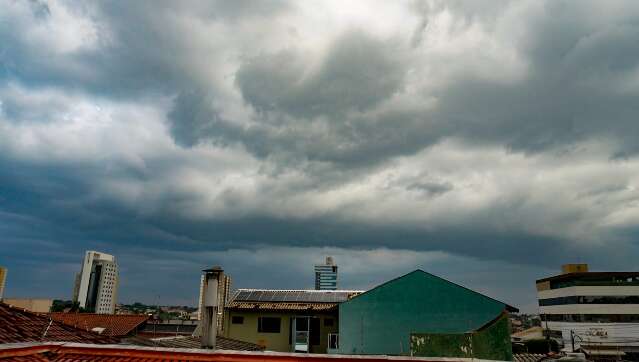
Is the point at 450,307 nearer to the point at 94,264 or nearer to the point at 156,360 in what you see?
the point at 156,360

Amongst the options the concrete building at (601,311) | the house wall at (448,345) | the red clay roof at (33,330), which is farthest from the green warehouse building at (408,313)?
the concrete building at (601,311)

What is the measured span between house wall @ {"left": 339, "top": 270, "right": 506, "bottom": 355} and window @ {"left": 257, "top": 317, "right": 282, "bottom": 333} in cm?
697

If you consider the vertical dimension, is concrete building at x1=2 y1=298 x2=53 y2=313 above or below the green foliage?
above

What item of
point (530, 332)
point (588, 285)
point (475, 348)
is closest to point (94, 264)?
point (530, 332)

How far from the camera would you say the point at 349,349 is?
2917cm

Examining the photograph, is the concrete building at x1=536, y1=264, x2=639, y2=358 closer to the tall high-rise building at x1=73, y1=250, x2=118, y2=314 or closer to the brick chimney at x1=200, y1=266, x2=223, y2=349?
the brick chimney at x1=200, y1=266, x2=223, y2=349

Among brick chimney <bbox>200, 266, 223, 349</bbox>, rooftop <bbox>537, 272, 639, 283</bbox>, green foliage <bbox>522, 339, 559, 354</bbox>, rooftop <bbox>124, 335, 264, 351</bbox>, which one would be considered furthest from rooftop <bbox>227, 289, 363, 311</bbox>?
rooftop <bbox>537, 272, 639, 283</bbox>

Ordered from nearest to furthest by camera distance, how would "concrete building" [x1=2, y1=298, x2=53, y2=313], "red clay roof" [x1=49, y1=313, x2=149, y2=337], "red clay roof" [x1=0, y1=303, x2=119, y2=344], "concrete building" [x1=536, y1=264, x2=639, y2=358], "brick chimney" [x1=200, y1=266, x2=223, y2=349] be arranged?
"brick chimney" [x1=200, y1=266, x2=223, y2=349] → "red clay roof" [x1=0, y1=303, x2=119, y2=344] → "red clay roof" [x1=49, y1=313, x2=149, y2=337] → "concrete building" [x1=536, y1=264, x2=639, y2=358] → "concrete building" [x1=2, y1=298, x2=53, y2=313]

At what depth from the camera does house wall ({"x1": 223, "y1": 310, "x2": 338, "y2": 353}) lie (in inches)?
1319

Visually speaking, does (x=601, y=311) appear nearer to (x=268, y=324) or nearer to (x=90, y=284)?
(x=268, y=324)

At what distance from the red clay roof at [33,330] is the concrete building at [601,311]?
73.0m

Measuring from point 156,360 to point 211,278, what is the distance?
3.56 metres

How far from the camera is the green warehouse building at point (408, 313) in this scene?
1056 inches

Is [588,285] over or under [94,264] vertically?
under
